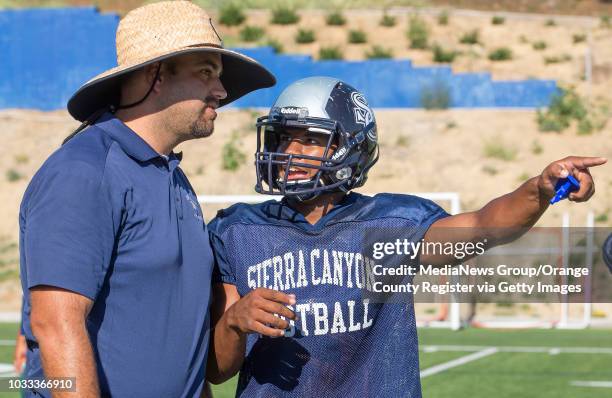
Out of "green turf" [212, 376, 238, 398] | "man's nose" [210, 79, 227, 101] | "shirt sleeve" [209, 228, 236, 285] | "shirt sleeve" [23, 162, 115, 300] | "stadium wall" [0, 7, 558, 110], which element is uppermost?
"stadium wall" [0, 7, 558, 110]

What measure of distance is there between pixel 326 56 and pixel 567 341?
64.8 feet

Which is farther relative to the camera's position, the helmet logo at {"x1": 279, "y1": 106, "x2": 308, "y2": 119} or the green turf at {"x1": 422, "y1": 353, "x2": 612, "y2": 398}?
the green turf at {"x1": 422, "y1": 353, "x2": 612, "y2": 398}

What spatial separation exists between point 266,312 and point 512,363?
7.05 m

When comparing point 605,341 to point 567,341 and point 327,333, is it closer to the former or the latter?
point 567,341

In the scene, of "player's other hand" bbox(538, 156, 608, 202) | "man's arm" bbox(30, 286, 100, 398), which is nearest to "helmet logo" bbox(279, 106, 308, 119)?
"player's other hand" bbox(538, 156, 608, 202)

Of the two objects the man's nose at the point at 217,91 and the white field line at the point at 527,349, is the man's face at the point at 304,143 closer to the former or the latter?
the man's nose at the point at 217,91

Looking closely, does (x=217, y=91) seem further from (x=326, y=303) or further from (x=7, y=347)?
(x=7, y=347)

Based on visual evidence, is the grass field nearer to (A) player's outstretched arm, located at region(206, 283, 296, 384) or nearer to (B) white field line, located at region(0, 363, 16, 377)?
(B) white field line, located at region(0, 363, 16, 377)

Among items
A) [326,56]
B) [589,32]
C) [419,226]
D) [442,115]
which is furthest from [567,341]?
[589,32]

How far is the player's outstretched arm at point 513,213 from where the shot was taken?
10.3 feet

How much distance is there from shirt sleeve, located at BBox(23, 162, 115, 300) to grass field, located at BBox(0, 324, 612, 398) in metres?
5.62

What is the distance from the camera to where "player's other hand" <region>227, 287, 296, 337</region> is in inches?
125

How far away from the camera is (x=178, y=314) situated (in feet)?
10.4

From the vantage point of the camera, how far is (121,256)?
303 centimetres
